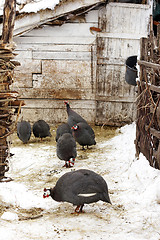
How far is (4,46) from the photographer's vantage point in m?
4.18

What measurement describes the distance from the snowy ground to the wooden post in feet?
0.98

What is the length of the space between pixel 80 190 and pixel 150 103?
5.36 ft

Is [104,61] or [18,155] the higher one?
[104,61]

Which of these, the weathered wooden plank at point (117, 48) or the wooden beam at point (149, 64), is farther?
the weathered wooden plank at point (117, 48)

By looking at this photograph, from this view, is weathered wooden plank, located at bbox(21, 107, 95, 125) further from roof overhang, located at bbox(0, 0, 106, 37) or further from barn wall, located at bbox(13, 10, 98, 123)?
roof overhang, located at bbox(0, 0, 106, 37)

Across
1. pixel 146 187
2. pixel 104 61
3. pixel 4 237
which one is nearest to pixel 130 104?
pixel 104 61

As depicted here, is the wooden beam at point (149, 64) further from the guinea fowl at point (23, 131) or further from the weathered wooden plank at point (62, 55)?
the weathered wooden plank at point (62, 55)

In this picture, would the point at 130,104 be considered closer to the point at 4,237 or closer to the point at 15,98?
the point at 15,98

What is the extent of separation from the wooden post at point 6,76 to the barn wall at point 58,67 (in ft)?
14.8

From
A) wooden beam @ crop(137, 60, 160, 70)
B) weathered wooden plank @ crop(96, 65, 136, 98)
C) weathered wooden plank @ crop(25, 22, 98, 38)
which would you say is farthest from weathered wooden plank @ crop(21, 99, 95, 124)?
wooden beam @ crop(137, 60, 160, 70)

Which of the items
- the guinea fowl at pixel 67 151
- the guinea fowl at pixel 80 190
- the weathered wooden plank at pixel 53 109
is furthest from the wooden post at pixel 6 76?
the weathered wooden plank at pixel 53 109

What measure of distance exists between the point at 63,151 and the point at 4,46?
261 cm

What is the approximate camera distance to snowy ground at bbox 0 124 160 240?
3.53m

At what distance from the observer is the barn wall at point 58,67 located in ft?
29.5
